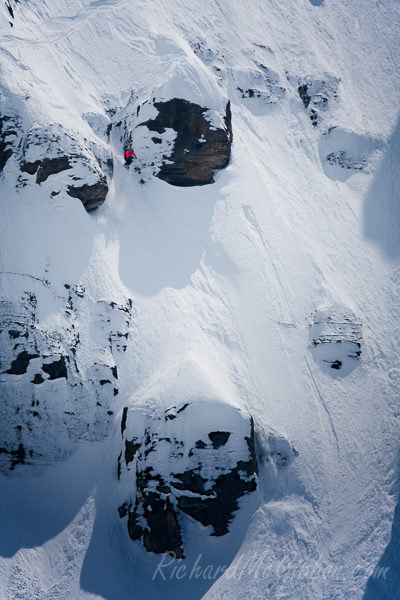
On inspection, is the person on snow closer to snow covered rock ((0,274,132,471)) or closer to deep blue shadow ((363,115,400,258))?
snow covered rock ((0,274,132,471))

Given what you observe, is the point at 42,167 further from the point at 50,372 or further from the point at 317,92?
the point at 317,92

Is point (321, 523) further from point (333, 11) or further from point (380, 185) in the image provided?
point (333, 11)

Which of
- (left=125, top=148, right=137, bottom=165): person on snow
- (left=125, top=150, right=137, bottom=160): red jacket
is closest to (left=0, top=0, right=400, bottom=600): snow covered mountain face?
(left=125, top=148, right=137, bottom=165): person on snow

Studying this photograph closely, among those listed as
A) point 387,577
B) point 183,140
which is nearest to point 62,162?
point 183,140

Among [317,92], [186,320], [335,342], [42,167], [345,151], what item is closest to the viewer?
[42,167]

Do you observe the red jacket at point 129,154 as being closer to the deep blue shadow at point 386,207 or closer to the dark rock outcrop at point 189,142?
the dark rock outcrop at point 189,142
